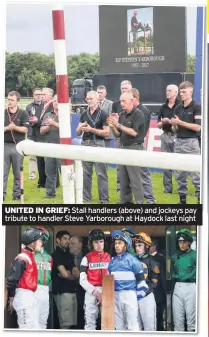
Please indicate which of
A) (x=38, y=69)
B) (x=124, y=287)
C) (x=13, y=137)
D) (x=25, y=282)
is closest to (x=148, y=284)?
(x=124, y=287)

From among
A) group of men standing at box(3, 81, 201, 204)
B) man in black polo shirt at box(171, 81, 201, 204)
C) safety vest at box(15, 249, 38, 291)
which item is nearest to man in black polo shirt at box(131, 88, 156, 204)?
group of men standing at box(3, 81, 201, 204)

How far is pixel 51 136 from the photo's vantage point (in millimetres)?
4750

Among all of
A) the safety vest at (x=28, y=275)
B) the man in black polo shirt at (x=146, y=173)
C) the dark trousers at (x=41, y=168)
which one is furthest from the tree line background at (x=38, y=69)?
the safety vest at (x=28, y=275)

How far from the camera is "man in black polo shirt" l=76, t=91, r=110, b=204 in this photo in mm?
4750

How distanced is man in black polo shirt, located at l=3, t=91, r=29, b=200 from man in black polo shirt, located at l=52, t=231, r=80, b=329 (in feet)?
1.50

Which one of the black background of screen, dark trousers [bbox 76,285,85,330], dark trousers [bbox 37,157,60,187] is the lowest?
dark trousers [bbox 76,285,85,330]

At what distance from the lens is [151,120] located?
4734 mm

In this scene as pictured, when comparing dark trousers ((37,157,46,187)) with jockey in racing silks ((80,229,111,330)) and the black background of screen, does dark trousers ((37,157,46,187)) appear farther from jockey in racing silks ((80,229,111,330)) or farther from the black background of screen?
the black background of screen

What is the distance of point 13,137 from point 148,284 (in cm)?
125

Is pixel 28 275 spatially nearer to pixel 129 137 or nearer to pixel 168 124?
pixel 129 137

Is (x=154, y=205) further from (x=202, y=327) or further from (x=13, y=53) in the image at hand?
(x=13, y=53)

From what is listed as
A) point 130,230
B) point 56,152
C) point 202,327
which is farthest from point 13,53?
point 202,327

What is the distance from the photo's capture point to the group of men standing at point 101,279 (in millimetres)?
4750

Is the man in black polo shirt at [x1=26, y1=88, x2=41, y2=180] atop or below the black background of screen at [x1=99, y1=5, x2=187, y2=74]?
below
